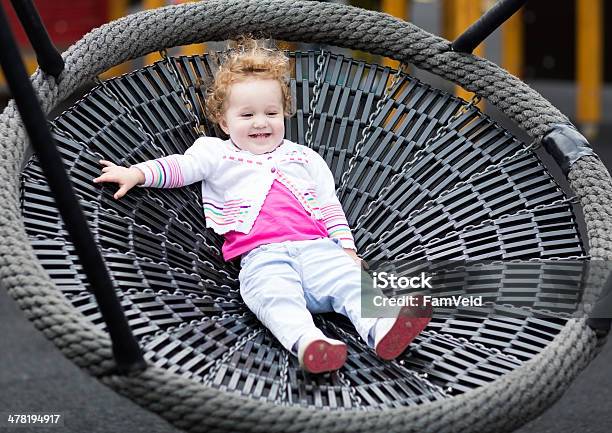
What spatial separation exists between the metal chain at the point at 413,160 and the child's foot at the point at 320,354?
42cm

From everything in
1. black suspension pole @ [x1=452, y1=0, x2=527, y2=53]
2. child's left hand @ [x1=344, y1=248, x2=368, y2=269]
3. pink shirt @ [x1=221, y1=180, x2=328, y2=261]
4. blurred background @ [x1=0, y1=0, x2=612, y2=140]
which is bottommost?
child's left hand @ [x1=344, y1=248, x2=368, y2=269]

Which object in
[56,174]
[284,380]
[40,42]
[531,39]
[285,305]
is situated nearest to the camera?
[56,174]

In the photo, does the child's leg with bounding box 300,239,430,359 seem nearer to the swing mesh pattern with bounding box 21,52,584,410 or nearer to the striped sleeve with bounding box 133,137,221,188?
the swing mesh pattern with bounding box 21,52,584,410

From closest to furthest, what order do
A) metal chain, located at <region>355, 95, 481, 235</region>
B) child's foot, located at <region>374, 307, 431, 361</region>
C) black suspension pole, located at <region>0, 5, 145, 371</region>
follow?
black suspension pole, located at <region>0, 5, 145, 371</region> < child's foot, located at <region>374, 307, 431, 361</region> < metal chain, located at <region>355, 95, 481, 235</region>

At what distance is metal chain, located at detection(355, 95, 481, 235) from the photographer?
1.95 m

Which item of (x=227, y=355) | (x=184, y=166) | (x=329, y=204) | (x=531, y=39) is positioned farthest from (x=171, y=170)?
(x=531, y=39)

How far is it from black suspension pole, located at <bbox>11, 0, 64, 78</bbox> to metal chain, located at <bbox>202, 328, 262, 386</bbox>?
1.88 ft

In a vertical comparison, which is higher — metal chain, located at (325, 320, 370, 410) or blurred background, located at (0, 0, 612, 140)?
blurred background, located at (0, 0, 612, 140)

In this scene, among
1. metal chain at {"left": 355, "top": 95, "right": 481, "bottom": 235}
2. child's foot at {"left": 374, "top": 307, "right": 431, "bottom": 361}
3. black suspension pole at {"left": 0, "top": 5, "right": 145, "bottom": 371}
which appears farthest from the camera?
metal chain at {"left": 355, "top": 95, "right": 481, "bottom": 235}

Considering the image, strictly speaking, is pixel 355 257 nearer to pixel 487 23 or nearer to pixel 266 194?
pixel 266 194

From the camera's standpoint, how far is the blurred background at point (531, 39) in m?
5.57

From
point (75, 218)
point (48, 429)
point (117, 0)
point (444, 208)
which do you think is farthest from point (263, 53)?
point (117, 0)

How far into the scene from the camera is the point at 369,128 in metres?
2.01

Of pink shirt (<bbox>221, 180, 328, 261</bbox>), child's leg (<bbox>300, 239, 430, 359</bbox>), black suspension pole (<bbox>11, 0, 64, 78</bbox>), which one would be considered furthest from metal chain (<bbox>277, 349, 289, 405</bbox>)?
black suspension pole (<bbox>11, 0, 64, 78</bbox>)
